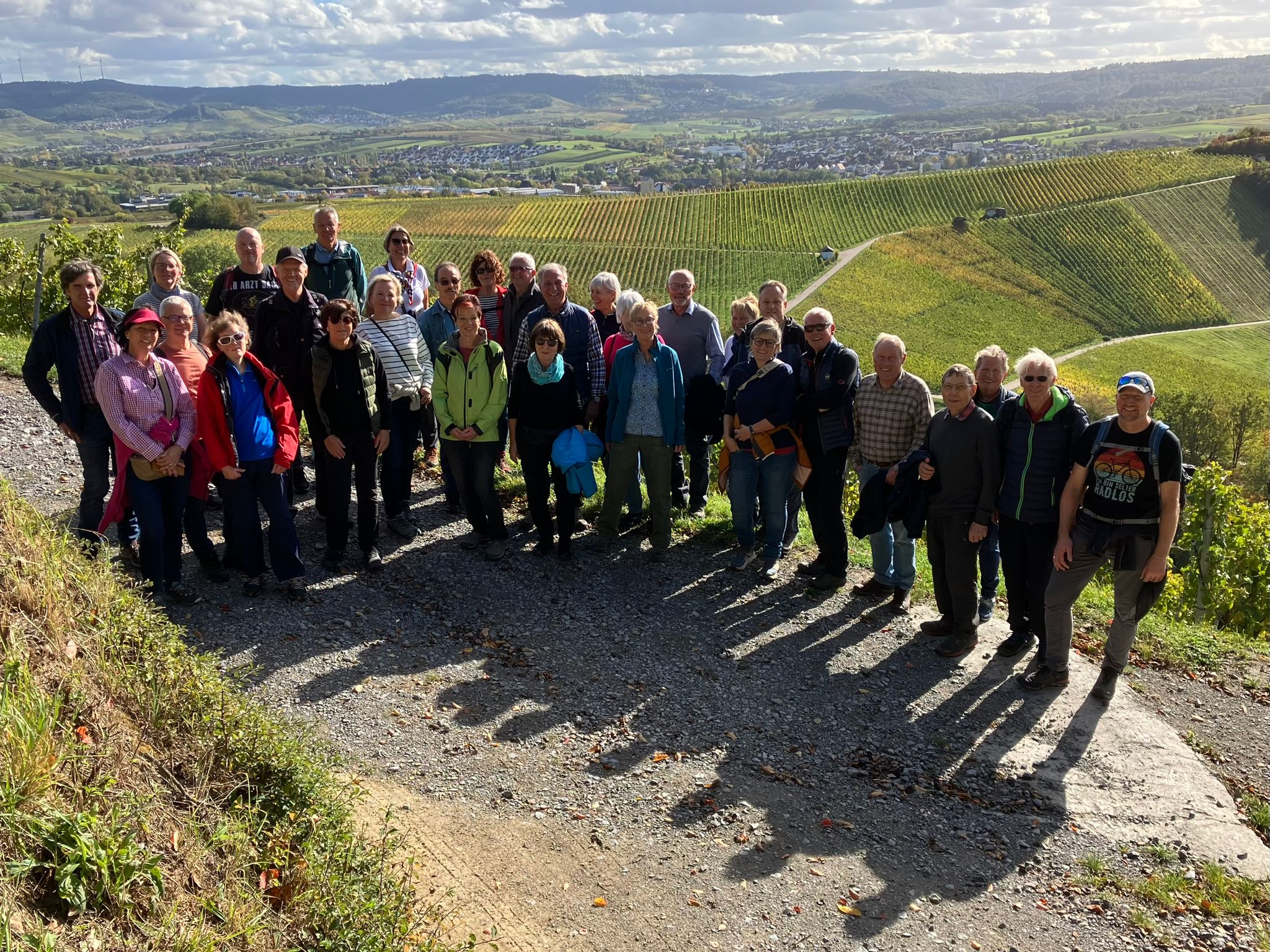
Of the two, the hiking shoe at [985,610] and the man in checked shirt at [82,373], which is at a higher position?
the man in checked shirt at [82,373]

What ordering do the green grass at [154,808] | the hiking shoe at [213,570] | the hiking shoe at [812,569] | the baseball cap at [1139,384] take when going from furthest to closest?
the hiking shoe at [812,569] → the hiking shoe at [213,570] → the baseball cap at [1139,384] → the green grass at [154,808]

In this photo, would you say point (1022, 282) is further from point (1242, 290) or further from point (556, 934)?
point (556, 934)

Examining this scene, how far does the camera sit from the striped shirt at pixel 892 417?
714cm

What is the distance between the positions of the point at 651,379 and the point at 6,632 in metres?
4.77

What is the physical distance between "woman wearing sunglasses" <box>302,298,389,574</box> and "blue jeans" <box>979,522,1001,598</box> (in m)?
4.85

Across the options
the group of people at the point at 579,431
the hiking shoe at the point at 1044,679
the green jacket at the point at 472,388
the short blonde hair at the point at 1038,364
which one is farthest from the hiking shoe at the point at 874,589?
the green jacket at the point at 472,388

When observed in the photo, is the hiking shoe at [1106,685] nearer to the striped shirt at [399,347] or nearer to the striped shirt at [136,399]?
the striped shirt at [399,347]

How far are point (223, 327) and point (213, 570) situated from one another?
1998 millimetres

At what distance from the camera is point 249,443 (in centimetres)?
677

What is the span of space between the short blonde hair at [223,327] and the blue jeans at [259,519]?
860 millimetres

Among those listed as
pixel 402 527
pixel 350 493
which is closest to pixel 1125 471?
pixel 350 493

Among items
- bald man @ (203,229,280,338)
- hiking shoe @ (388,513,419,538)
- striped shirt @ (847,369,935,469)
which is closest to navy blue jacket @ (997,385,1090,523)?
striped shirt @ (847,369,935,469)

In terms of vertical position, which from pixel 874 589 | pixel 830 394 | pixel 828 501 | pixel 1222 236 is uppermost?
pixel 1222 236

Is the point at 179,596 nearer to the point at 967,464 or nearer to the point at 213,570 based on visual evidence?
the point at 213,570
